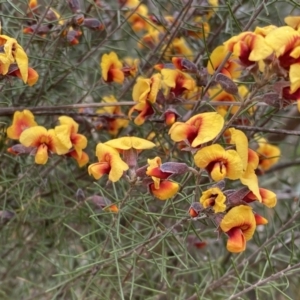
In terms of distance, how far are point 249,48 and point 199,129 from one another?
0.43 feet

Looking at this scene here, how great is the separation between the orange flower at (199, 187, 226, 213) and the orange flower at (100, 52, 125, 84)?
1.37 feet

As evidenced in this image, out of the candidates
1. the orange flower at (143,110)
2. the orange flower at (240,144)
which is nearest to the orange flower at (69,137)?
the orange flower at (143,110)

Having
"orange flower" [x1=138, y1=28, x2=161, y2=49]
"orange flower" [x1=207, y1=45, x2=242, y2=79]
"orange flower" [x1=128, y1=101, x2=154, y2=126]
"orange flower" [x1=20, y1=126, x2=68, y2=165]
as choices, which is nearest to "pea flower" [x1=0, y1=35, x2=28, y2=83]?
"orange flower" [x1=20, y1=126, x2=68, y2=165]

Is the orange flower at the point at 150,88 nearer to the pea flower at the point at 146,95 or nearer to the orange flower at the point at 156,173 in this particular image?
the pea flower at the point at 146,95

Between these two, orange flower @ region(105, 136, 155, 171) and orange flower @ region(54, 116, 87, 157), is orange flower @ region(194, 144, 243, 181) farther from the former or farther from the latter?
→ orange flower @ region(54, 116, 87, 157)

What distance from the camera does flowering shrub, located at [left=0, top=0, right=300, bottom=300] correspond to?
0.81 metres

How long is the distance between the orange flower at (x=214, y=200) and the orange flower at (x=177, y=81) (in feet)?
0.95

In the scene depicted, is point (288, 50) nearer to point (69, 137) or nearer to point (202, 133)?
point (202, 133)

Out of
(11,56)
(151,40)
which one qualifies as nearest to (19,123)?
(11,56)

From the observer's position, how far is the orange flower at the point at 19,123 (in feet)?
3.39

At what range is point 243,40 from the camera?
79 cm

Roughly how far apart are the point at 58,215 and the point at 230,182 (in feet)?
1.25

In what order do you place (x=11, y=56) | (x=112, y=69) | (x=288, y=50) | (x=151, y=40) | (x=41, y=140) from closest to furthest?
(x=288, y=50), (x=11, y=56), (x=41, y=140), (x=112, y=69), (x=151, y=40)

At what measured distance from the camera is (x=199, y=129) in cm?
82
